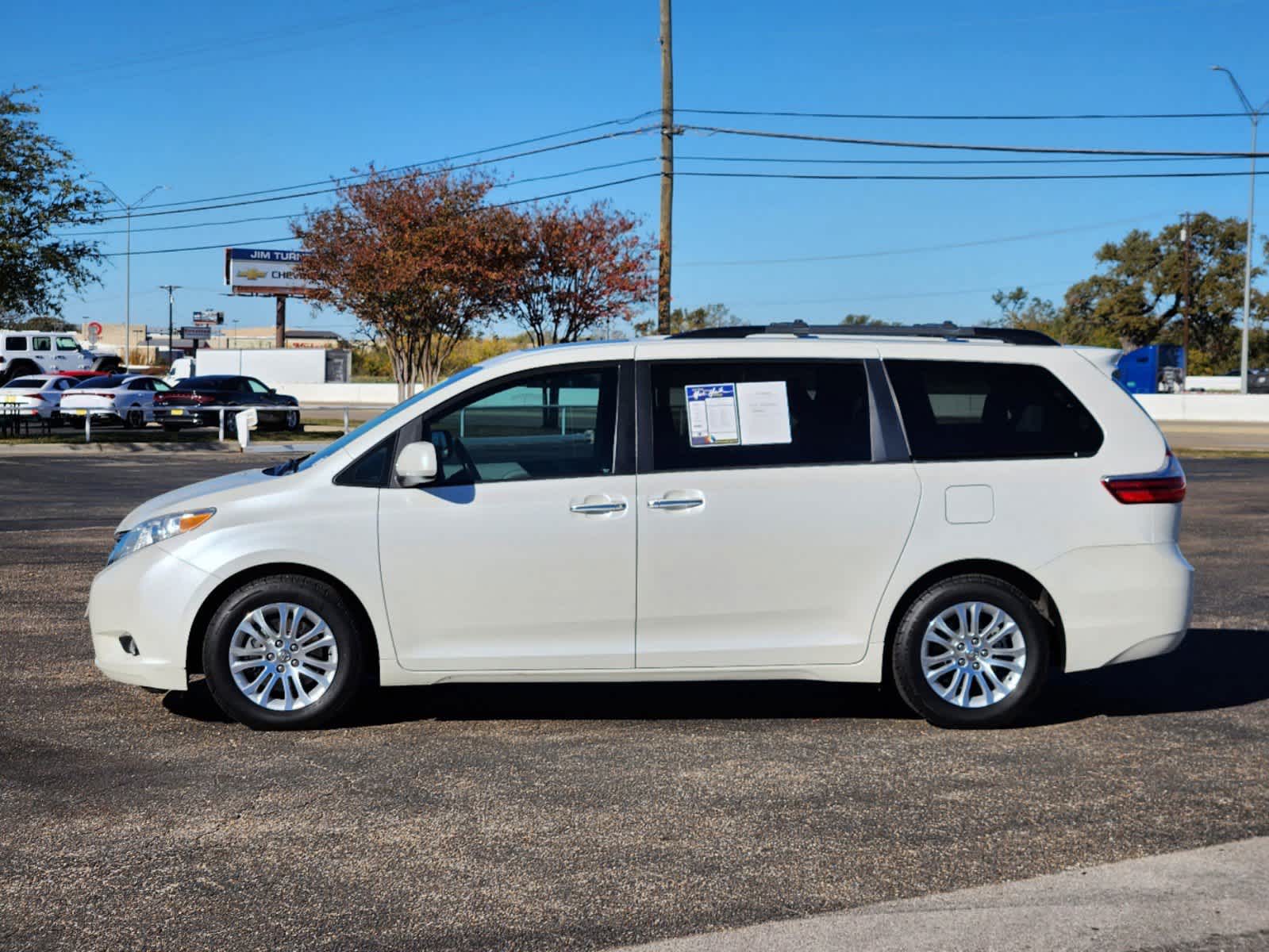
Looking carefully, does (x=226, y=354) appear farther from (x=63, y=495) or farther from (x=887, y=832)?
(x=887, y=832)

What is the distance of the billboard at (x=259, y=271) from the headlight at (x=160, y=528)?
7688 cm

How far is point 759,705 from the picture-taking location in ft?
23.7

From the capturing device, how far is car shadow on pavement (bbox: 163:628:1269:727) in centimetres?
697

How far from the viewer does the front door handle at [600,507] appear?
21.1ft

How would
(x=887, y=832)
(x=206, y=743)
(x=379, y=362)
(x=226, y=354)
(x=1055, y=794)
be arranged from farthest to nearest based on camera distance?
(x=379, y=362) < (x=226, y=354) < (x=206, y=743) < (x=1055, y=794) < (x=887, y=832)

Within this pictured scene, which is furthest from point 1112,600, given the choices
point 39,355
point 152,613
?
point 39,355

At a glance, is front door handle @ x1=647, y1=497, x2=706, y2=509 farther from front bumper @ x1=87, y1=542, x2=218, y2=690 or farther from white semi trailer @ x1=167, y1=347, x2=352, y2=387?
white semi trailer @ x1=167, y1=347, x2=352, y2=387

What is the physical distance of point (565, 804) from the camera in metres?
5.42

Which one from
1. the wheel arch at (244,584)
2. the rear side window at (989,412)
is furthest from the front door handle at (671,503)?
the wheel arch at (244,584)

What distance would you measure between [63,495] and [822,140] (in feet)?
72.2

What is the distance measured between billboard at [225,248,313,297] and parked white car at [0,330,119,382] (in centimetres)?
2266

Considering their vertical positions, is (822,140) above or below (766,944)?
above

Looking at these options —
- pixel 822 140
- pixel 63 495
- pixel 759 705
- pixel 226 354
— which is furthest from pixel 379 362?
pixel 759 705

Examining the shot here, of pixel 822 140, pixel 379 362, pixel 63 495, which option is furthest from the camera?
pixel 379 362
